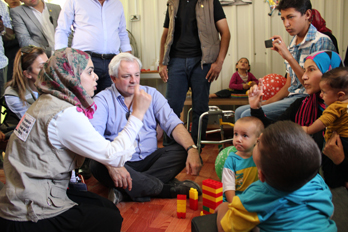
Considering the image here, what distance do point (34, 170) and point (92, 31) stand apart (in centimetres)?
204

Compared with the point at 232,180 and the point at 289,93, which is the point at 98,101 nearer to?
the point at 232,180

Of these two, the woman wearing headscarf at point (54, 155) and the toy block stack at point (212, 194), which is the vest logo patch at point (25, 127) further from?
the toy block stack at point (212, 194)

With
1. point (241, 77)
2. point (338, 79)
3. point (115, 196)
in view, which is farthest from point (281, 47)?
point (241, 77)

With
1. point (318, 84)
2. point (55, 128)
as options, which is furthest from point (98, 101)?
point (318, 84)

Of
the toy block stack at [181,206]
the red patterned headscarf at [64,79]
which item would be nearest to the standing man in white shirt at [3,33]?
the red patterned headscarf at [64,79]

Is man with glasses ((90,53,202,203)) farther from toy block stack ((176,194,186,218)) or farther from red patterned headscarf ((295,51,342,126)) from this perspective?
red patterned headscarf ((295,51,342,126))

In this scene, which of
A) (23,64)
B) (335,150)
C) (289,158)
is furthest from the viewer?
(23,64)

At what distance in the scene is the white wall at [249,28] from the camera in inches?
167

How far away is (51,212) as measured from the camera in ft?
3.99

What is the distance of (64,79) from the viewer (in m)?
1.28

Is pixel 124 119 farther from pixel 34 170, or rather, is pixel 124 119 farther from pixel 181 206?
pixel 34 170

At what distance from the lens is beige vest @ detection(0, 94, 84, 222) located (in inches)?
45.6

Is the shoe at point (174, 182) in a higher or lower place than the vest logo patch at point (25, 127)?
lower

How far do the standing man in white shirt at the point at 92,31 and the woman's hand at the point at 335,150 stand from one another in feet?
6.83
